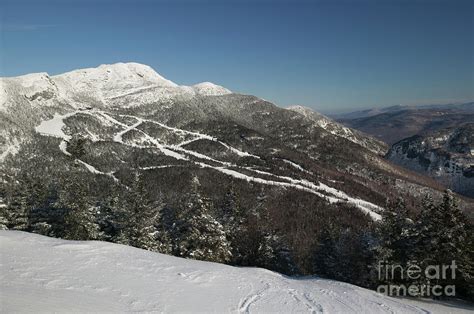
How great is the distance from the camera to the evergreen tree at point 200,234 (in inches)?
1654

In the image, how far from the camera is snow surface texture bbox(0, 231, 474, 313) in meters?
18.3

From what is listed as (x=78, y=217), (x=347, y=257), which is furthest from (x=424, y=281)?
(x=78, y=217)

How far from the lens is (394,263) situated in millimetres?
34281

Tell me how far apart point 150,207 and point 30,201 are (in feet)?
62.9

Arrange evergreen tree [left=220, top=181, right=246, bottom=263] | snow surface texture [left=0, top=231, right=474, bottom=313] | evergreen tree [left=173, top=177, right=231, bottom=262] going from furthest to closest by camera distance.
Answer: evergreen tree [left=220, top=181, right=246, bottom=263] → evergreen tree [left=173, top=177, right=231, bottom=262] → snow surface texture [left=0, top=231, right=474, bottom=313]

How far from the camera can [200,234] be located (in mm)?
42594

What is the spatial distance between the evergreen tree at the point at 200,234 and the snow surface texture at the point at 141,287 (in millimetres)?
12361

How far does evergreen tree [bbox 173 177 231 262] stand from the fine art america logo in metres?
18.7

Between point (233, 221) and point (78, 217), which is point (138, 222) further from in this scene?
point (233, 221)

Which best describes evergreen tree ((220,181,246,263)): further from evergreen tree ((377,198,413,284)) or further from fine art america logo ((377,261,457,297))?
fine art america logo ((377,261,457,297))

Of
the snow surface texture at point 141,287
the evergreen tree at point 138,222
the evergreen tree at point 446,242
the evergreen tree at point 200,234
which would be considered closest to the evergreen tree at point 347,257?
the evergreen tree at point 446,242

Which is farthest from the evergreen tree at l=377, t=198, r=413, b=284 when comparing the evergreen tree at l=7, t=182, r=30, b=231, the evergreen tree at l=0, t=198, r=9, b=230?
the evergreen tree at l=7, t=182, r=30, b=231

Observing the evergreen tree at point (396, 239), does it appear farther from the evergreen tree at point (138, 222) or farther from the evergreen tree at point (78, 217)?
the evergreen tree at point (78, 217)

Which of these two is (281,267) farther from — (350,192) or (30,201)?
(350,192)
